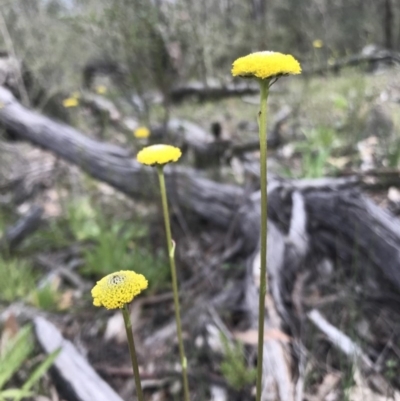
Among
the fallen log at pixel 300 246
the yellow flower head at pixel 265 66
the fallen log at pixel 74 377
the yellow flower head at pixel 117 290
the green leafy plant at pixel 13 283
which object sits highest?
the yellow flower head at pixel 265 66

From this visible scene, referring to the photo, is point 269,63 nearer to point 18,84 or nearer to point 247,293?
point 247,293

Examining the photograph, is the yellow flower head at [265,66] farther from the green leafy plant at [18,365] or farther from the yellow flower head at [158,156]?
the green leafy plant at [18,365]

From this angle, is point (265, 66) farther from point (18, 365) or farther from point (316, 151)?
point (316, 151)

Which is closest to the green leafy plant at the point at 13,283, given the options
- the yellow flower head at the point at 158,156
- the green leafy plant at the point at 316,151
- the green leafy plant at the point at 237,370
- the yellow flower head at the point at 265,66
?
the green leafy plant at the point at 237,370

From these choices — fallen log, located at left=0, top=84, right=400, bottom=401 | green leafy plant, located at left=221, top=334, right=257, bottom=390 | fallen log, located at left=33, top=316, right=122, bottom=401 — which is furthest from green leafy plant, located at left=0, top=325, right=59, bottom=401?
fallen log, located at left=0, top=84, right=400, bottom=401

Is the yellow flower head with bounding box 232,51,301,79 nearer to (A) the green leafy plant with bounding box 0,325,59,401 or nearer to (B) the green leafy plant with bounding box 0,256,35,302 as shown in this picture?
(A) the green leafy plant with bounding box 0,325,59,401

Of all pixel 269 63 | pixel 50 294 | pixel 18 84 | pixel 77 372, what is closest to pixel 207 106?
pixel 18 84
